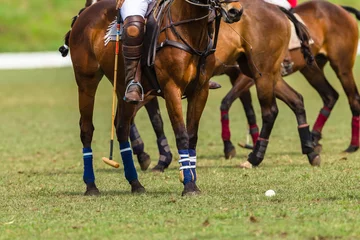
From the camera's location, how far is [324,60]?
15.4 metres

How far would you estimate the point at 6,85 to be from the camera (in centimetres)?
3334

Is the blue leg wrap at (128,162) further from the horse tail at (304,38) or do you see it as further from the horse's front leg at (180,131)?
the horse tail at (304,38)

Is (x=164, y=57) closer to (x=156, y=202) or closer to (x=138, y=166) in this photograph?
(x=156, y=202)

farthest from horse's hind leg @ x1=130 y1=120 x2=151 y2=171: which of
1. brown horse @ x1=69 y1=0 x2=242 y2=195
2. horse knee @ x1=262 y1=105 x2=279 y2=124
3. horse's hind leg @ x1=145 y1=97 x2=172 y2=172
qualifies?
brown horse @ x1=69 y1=0 x2=242 y2=195

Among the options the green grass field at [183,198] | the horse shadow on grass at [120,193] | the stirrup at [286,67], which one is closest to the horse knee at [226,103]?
the green grass field at [183,198]

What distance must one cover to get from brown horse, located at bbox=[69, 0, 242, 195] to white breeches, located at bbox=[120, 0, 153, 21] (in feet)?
0.80

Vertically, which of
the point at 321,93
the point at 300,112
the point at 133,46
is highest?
the point at 133,46

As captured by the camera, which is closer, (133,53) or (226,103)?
(133,53)

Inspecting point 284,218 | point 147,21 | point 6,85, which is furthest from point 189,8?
point 6,85

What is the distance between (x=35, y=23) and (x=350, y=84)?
39483 millimetres

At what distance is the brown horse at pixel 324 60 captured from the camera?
1465cm

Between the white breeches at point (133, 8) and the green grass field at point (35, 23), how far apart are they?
37080mm

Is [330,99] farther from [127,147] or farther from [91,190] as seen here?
[91,190]

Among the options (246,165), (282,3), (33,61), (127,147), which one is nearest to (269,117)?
(246,165)
